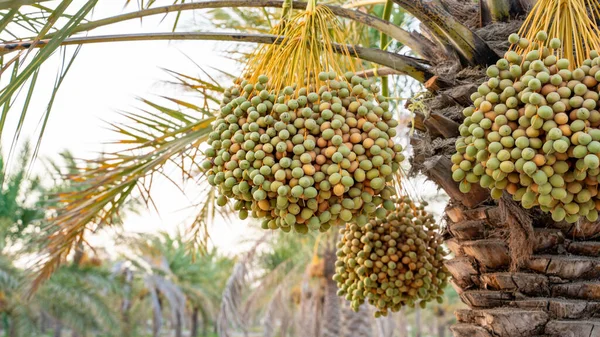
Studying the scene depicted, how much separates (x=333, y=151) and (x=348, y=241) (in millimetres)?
1017

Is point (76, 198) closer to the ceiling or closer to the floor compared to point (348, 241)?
closer to the ceiling

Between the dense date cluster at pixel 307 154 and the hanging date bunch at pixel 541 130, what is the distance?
24 centimetres

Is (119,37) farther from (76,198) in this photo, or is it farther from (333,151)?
(76,198)

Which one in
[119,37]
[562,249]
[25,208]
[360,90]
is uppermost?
[25,208]

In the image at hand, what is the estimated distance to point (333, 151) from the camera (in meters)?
1.45

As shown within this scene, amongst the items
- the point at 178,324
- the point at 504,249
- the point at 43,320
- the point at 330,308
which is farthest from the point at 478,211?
the point at 43,320

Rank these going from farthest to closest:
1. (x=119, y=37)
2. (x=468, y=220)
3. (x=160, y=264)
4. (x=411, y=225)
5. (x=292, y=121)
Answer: (x=160, y=264)
(x=411, y=225)
(x=468, y=220)
(x=119, y=37)
(x=292, y=121)

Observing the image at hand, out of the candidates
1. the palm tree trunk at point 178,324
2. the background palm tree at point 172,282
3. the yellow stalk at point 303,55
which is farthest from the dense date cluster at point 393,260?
the palm tree trunk at point 178,324

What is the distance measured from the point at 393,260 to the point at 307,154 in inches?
40.0

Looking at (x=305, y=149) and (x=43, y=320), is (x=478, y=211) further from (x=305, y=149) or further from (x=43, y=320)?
(x=43, y=320)

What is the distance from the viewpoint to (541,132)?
4.33 ft

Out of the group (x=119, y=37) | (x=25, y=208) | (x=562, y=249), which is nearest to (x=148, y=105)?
(x=119, y=37)

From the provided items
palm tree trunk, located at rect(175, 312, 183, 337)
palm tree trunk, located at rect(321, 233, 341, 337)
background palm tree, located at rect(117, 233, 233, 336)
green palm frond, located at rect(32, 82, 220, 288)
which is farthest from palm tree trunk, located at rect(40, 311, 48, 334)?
green palm frond, located at rect(32, 82, 220, 288)

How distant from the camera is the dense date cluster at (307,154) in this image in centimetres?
145
